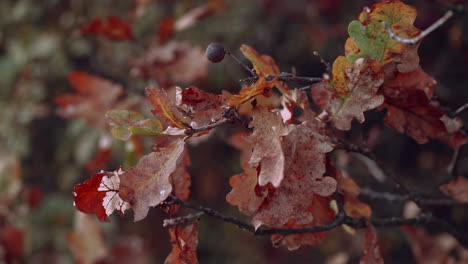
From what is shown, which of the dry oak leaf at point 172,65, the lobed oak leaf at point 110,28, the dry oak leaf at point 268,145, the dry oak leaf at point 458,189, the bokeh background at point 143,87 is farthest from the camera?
the bokeh background at point 143,87

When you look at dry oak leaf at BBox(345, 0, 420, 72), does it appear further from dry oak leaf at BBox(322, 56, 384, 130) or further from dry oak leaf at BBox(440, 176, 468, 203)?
dry oak leaf at BBox(440, 176, 468, 203)

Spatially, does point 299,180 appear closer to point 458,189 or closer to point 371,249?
point 371,249

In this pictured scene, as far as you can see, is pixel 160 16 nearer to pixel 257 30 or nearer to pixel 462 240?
pixel 257 30

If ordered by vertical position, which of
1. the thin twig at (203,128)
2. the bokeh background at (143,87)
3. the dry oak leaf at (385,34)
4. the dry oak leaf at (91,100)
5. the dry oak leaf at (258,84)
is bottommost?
the bokeh background at (143,87)

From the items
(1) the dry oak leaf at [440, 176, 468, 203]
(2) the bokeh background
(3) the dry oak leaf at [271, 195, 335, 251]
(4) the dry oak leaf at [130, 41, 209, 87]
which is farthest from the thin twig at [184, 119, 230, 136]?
(2) the bokeh background

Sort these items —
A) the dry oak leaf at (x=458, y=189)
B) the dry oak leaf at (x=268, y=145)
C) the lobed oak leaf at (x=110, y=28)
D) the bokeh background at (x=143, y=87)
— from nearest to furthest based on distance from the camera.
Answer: the dry oak leaf at (x=268, y=145) < the dry oak leaf at (x=458, y=189) < the lobed oak leaf at (x=110, y=28) < the bokeh background at (x=143, y=87)

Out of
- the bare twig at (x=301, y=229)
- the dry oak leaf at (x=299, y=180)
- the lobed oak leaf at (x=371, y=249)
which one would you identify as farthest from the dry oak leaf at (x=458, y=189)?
the dry oak leaf at (x=299, y=180)

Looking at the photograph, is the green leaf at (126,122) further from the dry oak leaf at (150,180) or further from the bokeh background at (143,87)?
the bokeh background at (143,87)

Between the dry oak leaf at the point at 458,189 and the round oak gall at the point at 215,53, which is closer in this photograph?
the round oak gall at the point at 215,53
